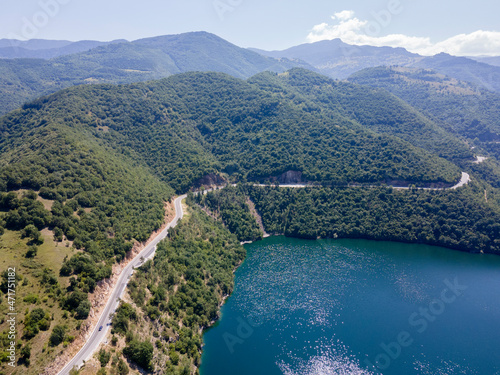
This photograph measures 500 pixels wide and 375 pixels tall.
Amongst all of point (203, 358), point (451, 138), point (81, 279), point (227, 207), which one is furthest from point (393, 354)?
point (451, 138)

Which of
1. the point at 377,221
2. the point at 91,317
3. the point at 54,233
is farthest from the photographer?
the point at 377,221

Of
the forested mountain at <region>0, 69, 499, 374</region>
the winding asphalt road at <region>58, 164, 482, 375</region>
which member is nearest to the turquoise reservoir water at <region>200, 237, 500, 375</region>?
the forested mountain at <region>0, 69, 499, 374</region>

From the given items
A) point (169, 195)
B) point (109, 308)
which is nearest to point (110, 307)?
point (109, 308)

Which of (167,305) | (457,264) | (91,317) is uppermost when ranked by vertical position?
(91,317)

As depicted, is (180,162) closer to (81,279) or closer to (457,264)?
(81,279)

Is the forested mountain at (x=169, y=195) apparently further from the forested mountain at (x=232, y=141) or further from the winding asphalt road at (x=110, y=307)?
the winding asphalt road at (x=110, y=307)

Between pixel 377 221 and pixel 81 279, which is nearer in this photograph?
pixel 81 279

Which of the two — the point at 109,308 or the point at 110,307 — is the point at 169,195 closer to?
the point at 110,307
